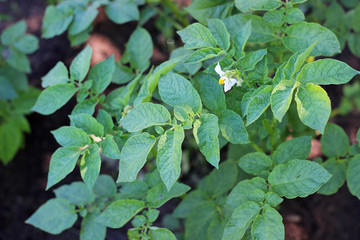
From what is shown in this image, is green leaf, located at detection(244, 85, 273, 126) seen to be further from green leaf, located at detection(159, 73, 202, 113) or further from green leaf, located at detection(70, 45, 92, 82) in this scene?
green leaf, located at detection(70, 45, 92, 82)

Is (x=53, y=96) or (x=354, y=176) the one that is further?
(x=53, y=96)

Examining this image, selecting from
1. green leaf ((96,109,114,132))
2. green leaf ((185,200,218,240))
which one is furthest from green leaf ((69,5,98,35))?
green leaf ((185,200,218,240))

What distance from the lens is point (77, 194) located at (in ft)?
4.92

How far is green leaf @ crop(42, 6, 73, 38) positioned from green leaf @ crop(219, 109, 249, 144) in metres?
1.06

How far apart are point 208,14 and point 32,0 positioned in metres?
2.18

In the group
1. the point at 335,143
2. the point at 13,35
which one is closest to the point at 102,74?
the point at 335,143

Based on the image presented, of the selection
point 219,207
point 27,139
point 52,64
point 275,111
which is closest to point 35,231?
point 27,139

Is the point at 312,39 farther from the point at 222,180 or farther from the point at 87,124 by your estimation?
the point at 87,124

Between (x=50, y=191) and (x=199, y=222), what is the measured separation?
1339 millimetres

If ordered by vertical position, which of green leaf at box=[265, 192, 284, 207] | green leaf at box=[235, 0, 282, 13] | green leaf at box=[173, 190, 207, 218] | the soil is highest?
green leaf at box=[235, 0, 282, 13]

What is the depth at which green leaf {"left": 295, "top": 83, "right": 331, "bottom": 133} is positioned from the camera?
926 mm

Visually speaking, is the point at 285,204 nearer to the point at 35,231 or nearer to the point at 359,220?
the point at 359,220

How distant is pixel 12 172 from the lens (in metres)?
2.50

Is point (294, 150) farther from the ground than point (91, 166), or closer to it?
closer to it
